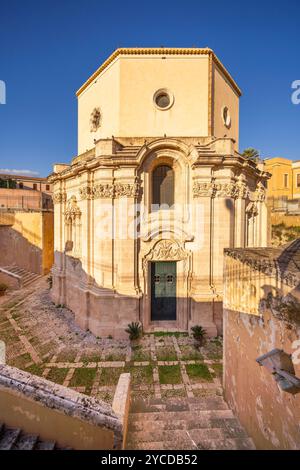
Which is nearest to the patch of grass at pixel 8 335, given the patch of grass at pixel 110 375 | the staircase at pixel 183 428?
the patch of grass at pixel 110 375

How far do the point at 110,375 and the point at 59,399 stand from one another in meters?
5.52

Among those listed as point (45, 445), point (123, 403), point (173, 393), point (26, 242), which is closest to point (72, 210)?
point (173, 393)

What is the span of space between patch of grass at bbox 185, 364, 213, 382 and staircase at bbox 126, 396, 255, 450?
2136 mm

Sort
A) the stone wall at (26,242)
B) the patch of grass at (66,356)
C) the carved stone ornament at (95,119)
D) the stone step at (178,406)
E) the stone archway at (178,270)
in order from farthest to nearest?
the stone wall at (26,242)
the carved stone ornament at (95,119)
the stone archway at (178,270)
the patch of grass at (66,356)
the stone step at (178,406)

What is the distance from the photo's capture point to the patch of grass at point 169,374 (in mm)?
8508

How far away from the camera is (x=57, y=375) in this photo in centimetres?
875

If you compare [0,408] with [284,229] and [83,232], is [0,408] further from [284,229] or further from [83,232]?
[284,229]

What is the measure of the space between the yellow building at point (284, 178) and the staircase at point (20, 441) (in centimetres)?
4099

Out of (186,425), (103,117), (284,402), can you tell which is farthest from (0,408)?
(103,117)

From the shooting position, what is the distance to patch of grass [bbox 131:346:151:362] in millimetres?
9773

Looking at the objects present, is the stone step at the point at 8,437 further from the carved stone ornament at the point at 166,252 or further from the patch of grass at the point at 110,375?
the carved stone ornament at the point at 166,252

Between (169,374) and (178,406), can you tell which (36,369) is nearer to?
(169,374)

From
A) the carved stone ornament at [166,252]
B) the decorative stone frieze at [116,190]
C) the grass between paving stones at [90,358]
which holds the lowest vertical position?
the grass between paving stones at [90,358]

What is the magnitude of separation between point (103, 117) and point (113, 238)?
6995 mm
